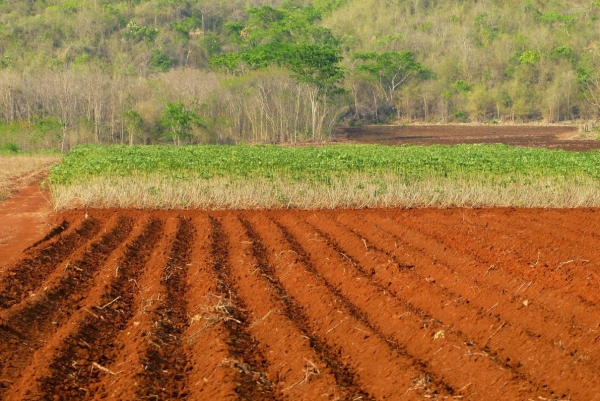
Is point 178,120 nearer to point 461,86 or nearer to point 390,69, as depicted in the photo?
point 390,69

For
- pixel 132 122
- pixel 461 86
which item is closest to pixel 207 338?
pixel 132 122

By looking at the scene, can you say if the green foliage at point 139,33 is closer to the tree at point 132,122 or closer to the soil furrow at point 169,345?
the tree at point 132,122

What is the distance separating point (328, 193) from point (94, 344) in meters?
11.8

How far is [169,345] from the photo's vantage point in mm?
8531

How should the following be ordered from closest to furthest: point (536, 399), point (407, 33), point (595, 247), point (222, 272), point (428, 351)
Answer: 1. point (536, 399)
2. point (428, 351)
3. point (222, 272)
4. point (595, 247)
5. point (407, 33)

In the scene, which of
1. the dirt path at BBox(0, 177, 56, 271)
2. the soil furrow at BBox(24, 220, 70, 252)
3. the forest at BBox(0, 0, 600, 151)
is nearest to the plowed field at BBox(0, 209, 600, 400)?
the soil furrow at BBox(24, 220, 70, 252)

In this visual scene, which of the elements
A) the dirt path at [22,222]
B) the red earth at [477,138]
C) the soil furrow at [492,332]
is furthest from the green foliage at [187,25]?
the soil furrow at [492,332]

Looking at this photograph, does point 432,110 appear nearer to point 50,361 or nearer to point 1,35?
point 1,35

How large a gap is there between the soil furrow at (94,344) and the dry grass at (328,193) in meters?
7.38

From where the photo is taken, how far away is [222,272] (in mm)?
11812

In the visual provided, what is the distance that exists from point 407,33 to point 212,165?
81.2 meters

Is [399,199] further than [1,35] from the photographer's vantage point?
No

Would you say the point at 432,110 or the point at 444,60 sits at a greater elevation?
the point at 444,60

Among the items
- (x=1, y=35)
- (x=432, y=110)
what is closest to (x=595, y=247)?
(x=432, y=110)
